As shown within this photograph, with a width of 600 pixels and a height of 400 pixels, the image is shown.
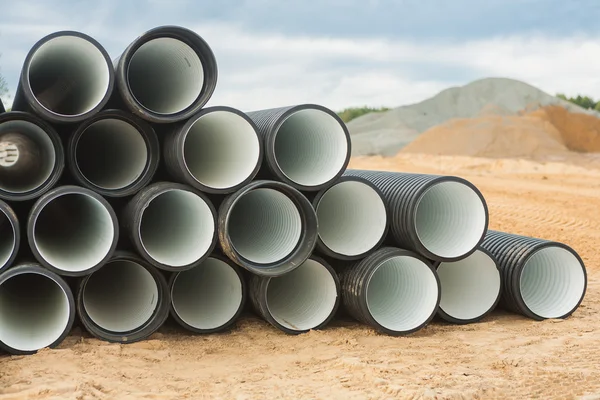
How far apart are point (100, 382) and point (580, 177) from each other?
61.5ft

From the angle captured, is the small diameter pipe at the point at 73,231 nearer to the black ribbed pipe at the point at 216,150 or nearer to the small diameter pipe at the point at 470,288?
the black ribbed pipe at the point at 216,150

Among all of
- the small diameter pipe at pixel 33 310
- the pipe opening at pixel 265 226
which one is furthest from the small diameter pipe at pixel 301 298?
the small diameter pipe at pixel 33 310

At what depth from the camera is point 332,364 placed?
506 cm

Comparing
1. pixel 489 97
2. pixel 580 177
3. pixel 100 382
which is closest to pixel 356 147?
pixel 489 97

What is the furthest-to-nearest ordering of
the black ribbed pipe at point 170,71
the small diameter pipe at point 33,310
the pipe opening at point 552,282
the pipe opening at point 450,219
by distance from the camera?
the pipe opening at point 552,282 < the pipe opening at point 450,219 < the black ribbed pipe at point 170,71 < the small diameter pipe at point 33,310

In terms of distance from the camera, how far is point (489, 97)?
123 ft

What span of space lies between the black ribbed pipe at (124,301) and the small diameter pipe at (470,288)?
260cm

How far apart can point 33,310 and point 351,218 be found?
9.72ft

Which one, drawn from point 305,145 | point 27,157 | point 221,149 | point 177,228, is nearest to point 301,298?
point 177,228

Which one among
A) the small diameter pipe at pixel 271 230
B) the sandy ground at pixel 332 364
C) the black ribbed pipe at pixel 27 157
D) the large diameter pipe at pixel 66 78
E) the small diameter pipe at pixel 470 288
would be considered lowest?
the sandy ground at pixel 332 364

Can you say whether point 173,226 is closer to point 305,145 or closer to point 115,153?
point 115,153

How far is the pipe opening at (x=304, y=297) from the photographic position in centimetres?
609

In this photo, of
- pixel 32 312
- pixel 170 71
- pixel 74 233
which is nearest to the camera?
pixel 32 312

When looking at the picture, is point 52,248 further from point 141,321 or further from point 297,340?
point 297,340
